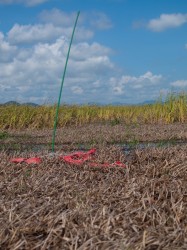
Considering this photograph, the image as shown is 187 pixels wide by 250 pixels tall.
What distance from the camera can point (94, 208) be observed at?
2574 millimetres

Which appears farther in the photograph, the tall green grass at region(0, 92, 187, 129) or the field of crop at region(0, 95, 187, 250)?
the tall green grass at region(0, 92, 187, 129)

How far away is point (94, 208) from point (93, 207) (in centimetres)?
10

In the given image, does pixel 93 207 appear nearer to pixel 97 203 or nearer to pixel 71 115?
pixel 97 203

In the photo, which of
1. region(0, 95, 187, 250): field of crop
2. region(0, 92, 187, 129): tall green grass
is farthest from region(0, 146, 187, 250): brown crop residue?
region(0, 92, 187, 129): tall green grass

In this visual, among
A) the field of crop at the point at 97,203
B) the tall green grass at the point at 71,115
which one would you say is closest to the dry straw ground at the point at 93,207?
the field of crop at the point at 97,203

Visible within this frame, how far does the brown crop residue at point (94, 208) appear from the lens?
2102 mm

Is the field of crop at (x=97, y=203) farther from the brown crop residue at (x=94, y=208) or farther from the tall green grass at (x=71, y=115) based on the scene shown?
the tall green grass at (x=71, y=115)

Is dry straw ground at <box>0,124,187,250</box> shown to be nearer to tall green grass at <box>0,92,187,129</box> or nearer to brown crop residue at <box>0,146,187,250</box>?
brown crop residue at <box>0,146,187,250</box>

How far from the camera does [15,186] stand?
3312mm

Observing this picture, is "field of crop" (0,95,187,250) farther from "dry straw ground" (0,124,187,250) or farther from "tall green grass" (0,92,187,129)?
"tall green grass" (0,92,187,129)

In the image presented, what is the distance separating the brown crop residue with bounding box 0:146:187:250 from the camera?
210 centimetres

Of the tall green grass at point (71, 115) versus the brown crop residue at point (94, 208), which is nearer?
the brown crop residue at point (94, 208)

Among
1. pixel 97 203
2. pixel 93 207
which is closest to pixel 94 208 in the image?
pixel 93 207

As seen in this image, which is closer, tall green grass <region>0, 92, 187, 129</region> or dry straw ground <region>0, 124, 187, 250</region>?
dry straw ground <region>0, 124, 187, 250</region>
